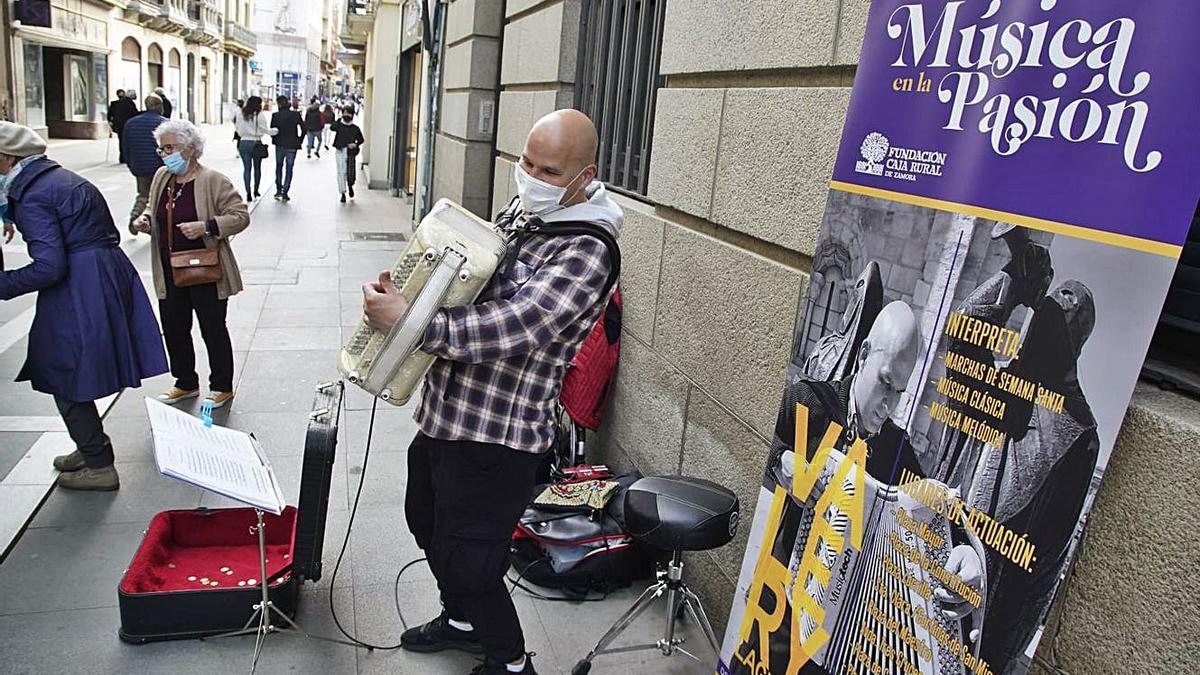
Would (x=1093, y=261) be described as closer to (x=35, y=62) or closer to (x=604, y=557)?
(x=604, y=557)

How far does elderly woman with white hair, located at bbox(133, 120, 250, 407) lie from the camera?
520 centimetres

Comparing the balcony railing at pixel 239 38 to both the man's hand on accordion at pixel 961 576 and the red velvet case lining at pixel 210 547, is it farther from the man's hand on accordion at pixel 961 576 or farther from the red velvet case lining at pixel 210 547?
the man's hand on accordion at pixel 961 576

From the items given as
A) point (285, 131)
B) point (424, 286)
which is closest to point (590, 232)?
point (424, 286)

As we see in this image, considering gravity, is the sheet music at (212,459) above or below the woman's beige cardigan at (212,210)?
below

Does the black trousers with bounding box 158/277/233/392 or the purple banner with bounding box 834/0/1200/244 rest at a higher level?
the purple banner with bounding box 834/0/1200/244

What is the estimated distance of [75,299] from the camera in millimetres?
4113

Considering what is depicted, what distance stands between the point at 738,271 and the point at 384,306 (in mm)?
1517

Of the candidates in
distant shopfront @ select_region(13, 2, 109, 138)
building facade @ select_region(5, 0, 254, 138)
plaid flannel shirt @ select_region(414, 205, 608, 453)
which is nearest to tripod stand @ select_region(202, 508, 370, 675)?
plaid flannel shirt @ select_region(414, 205, 608, 453)

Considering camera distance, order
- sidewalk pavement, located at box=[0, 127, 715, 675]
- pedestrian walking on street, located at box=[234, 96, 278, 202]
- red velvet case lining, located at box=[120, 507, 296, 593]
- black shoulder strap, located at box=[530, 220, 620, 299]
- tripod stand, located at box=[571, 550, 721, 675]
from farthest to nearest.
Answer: pedestrian walking on street, located at box=[234, 96, 278, 202]
red velvet case lining, located at box=[120, 507, 296, 593]
sidewalk pavement, located at box=[0, 127, 715, 675]
tripod stand, located at box=[571, 550, 721, 675]
black shoulder strap, located at box=[530, 220, 620, 299]

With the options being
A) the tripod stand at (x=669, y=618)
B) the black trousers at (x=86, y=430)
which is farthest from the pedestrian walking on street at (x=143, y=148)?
the tripod stand at (x=669, y=618)

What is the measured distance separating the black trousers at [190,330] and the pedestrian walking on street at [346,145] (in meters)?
11.4

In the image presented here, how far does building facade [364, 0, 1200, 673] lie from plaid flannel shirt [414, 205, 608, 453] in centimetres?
72

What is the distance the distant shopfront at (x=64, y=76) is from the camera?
24672 millimetres

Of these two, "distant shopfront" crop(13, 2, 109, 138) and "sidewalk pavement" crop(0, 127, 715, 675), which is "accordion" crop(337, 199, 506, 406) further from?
"distant shopfront" crop(13, 2, 109, 138)
